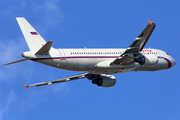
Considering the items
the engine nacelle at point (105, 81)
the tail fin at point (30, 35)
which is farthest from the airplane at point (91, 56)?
the engine nacelle at point (105, 81)

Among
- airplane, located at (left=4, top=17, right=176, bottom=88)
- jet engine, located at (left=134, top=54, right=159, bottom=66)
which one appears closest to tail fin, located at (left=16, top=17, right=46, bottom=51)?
airplane, located at (left=4, top=17, right=176, bottom=88)

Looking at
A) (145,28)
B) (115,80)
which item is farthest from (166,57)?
(145,28)

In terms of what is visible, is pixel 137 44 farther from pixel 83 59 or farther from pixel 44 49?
pixel 44 49

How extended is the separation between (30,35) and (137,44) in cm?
1266

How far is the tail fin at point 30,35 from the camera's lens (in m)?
50.8

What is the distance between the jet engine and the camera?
53.0m

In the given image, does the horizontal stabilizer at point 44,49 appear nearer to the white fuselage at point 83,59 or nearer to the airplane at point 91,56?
the airplane at point 91,56

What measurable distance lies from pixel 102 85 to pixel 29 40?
42.9 ft

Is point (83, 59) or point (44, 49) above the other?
point (83, 59)

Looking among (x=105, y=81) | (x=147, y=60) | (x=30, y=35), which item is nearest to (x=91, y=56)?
(x=147, y=60)

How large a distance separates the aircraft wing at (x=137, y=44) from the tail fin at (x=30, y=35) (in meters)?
9.28

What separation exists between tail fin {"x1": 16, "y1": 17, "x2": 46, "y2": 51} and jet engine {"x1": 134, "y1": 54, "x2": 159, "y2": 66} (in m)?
11.8

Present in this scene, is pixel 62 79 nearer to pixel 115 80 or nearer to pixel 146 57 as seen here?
pixel 115 80

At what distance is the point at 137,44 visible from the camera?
5078 cm
